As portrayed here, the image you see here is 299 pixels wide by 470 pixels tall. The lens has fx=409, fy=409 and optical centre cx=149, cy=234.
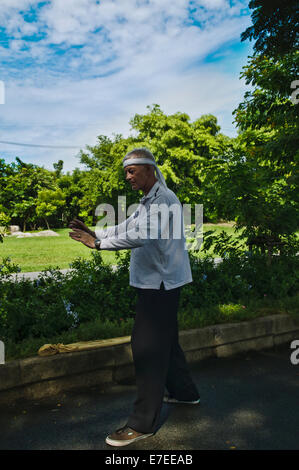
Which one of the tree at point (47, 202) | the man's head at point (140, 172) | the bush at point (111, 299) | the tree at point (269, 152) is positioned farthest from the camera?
the tree at point (47, 202)

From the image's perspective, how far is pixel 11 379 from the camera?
3246 mm

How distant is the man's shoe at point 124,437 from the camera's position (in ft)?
8.71

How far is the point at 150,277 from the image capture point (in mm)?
2816

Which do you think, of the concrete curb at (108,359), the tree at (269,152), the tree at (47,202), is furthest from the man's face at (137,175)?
the tree at (47,202)


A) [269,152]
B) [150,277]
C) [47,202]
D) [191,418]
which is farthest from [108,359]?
[47,202]

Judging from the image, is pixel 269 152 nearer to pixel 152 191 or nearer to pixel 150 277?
pixel 152 191

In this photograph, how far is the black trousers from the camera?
8.98 feet

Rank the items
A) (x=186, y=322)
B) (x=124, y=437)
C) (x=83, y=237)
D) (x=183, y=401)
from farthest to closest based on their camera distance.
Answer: (x=186, y=322)
(x=183, y=401)
(x=83, y=237)
(x=124, y=437)

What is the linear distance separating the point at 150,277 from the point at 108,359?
122 centimetres

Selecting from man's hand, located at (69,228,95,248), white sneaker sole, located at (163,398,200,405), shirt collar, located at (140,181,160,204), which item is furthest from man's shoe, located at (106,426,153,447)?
shirt collar, located at (140,181,160,204)

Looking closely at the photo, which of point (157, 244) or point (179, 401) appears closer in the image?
point (157, 244)

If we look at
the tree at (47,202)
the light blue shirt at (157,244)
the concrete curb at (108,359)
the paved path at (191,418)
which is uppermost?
the tree at (47,202)

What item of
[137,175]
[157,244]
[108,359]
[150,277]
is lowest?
[108,359]

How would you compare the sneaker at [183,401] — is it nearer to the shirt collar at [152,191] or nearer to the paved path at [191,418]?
the paved path at [191,418]
